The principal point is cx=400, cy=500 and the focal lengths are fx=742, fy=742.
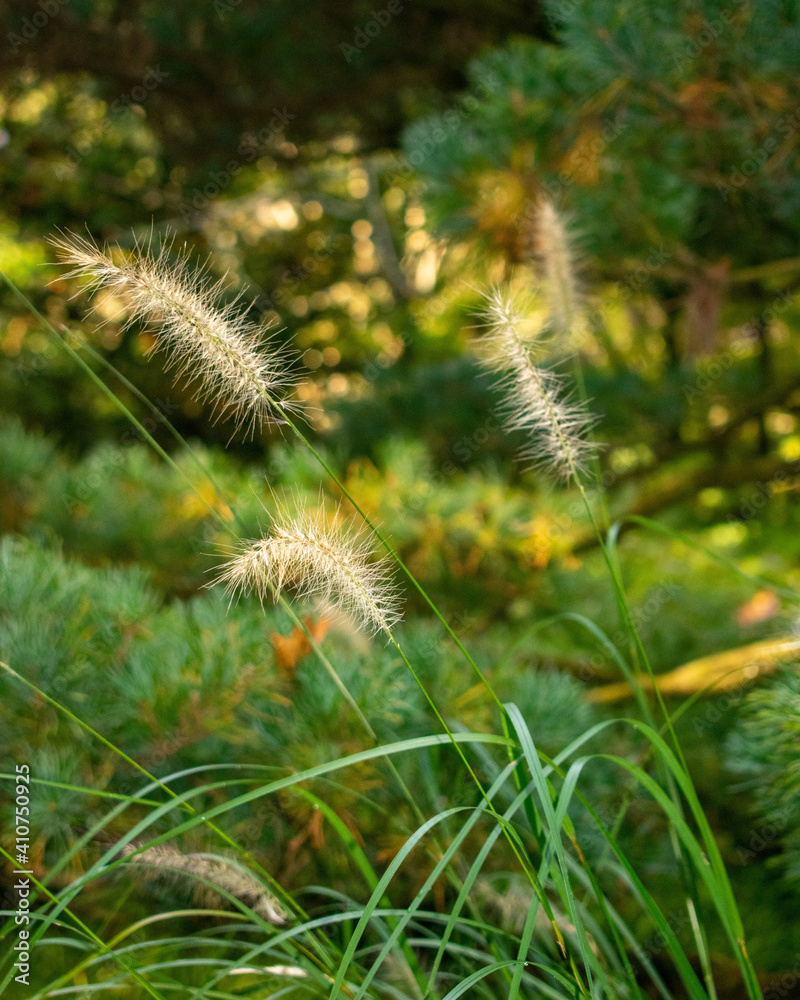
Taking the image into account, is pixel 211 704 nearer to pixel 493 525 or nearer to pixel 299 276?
pixel 493 525

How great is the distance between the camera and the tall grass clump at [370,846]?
36 centimetres

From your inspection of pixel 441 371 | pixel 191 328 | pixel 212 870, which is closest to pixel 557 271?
pixel 191 328

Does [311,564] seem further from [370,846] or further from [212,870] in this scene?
[370,846]

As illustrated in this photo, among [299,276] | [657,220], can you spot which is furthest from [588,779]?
[299,276]

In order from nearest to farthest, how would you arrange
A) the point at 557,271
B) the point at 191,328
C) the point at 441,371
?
the point at 191,328, the point at 557,271, the point at 441,371

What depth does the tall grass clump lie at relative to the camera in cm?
36

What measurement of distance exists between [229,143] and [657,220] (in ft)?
3.81

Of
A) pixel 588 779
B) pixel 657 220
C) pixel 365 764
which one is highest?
pixel 657 220

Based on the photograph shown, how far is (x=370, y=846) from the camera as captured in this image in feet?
2.37

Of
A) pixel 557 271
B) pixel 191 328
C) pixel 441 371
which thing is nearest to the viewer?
pixel 191 328

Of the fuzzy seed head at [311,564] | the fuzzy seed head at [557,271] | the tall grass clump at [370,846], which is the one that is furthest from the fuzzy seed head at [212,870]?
the fuzzy seed head at [557,271]

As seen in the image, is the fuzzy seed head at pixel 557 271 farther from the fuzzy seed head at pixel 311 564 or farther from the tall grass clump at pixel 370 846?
the fuzzy seed head at pixel 311 564

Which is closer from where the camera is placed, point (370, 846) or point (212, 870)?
point (212, 870)

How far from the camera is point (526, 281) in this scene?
137cm
